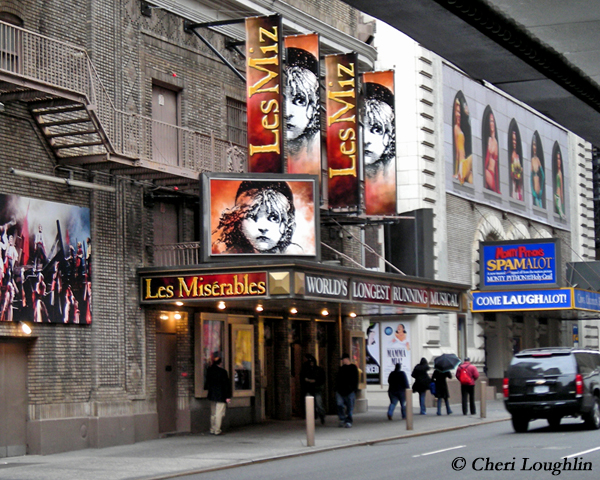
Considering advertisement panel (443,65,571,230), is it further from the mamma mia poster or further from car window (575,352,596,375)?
the mamma mia poster

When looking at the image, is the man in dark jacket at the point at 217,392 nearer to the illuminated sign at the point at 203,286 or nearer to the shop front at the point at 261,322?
Answer: the shop front at the point at 261,322

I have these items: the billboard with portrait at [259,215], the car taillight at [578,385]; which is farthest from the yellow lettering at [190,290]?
the car taillight at [578,385]

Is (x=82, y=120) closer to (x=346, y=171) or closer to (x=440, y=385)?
(x=346, y=171)

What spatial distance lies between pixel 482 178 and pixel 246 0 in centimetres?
1645

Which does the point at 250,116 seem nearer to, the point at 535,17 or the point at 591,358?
the point at 591,358

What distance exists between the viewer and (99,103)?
2006cm

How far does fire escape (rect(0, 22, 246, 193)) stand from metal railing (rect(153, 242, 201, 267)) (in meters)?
1.32

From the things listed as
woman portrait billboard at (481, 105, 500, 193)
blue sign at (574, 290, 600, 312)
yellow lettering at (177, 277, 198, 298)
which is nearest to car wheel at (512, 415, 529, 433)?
yellow lettering at (177, 277, 198, 298)

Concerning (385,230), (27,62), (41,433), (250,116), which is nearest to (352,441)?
(41,433)

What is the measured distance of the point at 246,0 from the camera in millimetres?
24625

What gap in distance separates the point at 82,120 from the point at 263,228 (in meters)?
5.51

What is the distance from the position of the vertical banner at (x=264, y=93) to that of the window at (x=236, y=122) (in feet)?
6.35

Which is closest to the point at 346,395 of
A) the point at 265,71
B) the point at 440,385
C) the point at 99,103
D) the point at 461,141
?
the point at 440,385

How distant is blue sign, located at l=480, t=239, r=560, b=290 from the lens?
34781mm
